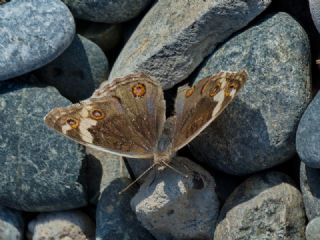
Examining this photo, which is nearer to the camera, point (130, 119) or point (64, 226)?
point (130, 119)

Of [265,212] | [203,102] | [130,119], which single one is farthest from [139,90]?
[265,212]

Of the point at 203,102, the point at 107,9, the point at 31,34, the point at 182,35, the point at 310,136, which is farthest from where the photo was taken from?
the point at 107,9

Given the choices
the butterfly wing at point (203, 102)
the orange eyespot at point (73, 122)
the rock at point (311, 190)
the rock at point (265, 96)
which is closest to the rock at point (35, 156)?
the orange eyespot at point (73, 122)

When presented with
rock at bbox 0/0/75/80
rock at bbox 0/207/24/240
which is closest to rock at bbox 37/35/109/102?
rock at bbox 0/0/75/80

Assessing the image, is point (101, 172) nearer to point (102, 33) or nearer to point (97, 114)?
point (97, 114)

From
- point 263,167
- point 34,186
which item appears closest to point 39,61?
point 34,186

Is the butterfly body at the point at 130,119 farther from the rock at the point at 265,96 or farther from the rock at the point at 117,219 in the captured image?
the rock at the point at 117,219
